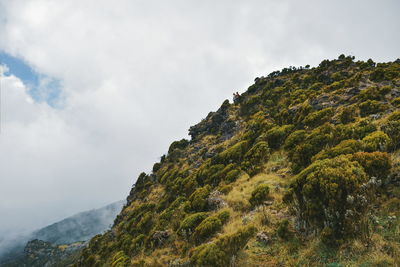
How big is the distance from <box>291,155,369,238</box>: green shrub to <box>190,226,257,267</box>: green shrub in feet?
6.40

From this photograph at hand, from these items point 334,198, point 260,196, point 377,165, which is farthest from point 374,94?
point 334,198

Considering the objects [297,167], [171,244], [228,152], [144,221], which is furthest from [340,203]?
[144,221]

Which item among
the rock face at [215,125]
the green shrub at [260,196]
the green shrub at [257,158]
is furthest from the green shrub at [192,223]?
the rock face at [215,125]

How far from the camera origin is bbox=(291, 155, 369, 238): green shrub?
509 centimetres

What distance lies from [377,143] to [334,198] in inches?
218

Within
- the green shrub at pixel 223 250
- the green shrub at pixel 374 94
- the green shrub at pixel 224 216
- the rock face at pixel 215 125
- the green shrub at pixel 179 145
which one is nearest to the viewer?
the green shrub at pixel 223 250

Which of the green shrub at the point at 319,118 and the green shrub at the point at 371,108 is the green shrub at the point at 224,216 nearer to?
the green shrub at the point at 319,118

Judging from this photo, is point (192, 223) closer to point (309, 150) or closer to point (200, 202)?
point (200, 202)

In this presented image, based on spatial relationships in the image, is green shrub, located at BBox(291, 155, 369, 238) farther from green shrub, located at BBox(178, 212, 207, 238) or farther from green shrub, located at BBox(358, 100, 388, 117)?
green shrub, located at BBox(358, 100, 388, 117)

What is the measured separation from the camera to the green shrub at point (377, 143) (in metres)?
8.53

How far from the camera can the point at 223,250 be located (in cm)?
626

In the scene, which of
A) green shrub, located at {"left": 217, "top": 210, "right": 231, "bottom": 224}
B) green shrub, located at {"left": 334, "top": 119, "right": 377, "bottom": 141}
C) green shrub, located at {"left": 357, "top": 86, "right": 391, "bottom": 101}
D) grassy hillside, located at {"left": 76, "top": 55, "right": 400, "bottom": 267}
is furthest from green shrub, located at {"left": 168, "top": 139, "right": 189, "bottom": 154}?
green shrub, located at {"left": 217, "top": 210, "right": 231, "bottom": 224}

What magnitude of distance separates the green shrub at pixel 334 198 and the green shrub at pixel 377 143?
318 cm

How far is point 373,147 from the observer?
8547 mm
